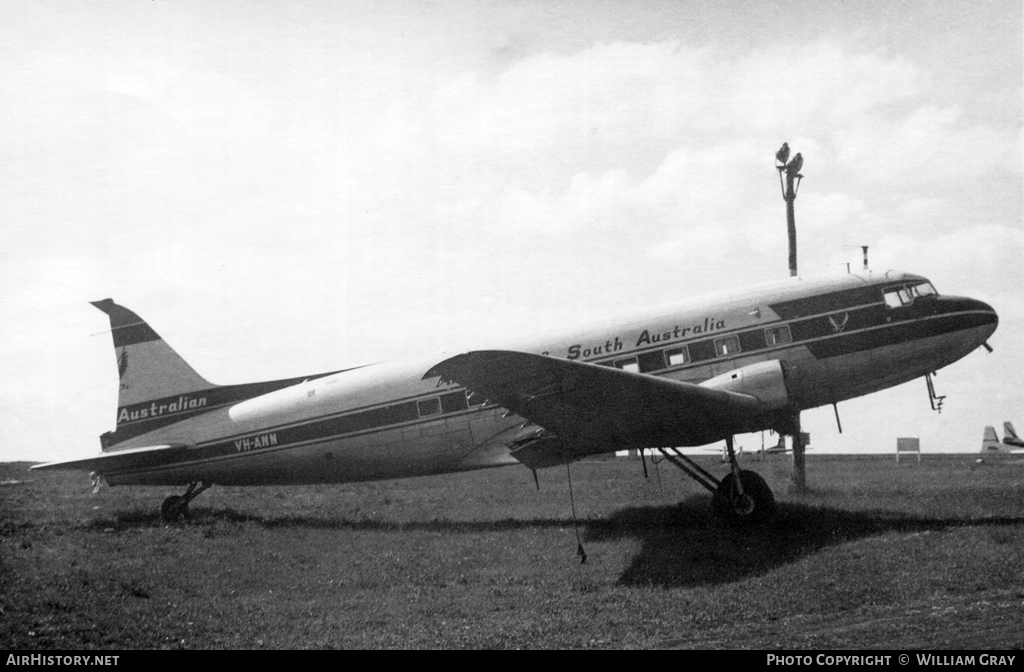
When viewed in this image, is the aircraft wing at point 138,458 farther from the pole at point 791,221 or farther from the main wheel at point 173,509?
the pole at point 791,221

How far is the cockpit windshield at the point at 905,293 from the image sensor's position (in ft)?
43.3

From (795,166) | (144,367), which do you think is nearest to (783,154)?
(795,166)

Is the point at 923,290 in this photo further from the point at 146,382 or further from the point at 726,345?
the point at 146,382

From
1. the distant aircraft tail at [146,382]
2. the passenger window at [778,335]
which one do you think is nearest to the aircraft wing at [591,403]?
the passenger window at [778,335]

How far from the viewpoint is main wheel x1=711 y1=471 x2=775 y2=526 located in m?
12.8

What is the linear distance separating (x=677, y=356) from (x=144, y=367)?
11321 millimetres

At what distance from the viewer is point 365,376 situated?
15.9 meters

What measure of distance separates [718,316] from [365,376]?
7018 millimetres

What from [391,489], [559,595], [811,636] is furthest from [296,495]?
[811,636]

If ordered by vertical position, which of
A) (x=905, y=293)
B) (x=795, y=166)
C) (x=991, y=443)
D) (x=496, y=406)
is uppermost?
(x=795, y=166)

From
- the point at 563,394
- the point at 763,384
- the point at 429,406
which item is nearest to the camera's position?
the point at 563,394

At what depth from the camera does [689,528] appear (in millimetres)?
13102

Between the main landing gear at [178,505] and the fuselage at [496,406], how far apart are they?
0.72 ft

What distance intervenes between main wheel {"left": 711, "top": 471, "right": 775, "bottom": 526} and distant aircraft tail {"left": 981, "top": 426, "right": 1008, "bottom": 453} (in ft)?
123
